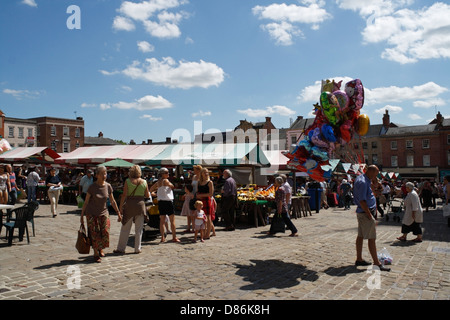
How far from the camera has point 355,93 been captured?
6113mm

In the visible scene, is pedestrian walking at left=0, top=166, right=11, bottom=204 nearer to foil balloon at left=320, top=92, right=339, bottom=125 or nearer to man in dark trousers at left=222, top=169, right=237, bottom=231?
man in dark trousers at left=222, top=169, right=237, bottom=231

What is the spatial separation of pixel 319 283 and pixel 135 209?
3.76 meters

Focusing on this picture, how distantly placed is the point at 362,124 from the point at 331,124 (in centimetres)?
62

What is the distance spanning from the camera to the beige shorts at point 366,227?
5.68 m

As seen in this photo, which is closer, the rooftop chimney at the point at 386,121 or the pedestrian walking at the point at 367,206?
the pedestrian walking at the point at 367,206

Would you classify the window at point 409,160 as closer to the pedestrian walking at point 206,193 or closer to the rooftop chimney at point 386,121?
the rooftop chimney at point 386,121

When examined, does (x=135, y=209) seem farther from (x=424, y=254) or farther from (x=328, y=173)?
(x=424, y=254)

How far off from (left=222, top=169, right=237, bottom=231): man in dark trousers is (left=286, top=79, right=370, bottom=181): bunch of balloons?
11.4 ft

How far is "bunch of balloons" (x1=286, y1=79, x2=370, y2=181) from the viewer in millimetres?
5984

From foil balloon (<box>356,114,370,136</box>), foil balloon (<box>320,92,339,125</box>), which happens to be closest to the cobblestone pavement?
foil balloon (<box>356,114,370,136</box>)

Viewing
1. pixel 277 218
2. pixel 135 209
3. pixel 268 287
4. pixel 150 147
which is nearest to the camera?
pixel 268 287

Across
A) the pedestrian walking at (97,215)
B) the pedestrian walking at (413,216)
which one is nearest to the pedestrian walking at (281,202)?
the pedestrian walking at (413,216)
